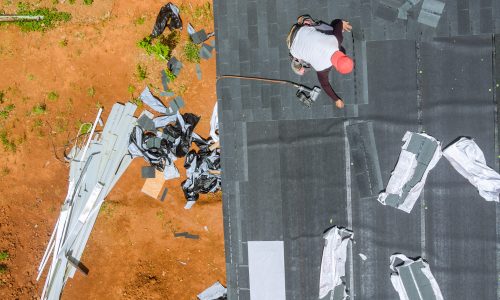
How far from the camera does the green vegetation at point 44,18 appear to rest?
1384 centimetres

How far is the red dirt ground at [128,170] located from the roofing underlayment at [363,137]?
437cm

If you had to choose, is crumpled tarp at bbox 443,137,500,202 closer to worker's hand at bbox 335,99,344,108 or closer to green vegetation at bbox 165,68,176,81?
worker's hand at bbox 335,99,344,108

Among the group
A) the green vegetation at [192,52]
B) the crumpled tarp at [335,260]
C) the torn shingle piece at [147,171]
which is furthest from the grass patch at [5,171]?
the crumpled tarp at [335,260]

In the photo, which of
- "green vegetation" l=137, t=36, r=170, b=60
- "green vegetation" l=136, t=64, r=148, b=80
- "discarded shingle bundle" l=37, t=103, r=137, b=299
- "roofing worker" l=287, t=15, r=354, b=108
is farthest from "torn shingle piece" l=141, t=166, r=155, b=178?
"roofing worker" l=287, t=15, r=354, b=108

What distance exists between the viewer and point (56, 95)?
45.7 ft

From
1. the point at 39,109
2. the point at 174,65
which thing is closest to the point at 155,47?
the point at 174,65

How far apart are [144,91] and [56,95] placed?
282 cm

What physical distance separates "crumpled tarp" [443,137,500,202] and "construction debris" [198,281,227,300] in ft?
26.3

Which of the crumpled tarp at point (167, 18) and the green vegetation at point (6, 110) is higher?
the crumpled tarp at point (167, 18)

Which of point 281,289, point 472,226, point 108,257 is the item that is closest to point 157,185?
point 108,257

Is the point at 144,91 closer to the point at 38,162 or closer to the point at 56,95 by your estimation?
the point at 56,95

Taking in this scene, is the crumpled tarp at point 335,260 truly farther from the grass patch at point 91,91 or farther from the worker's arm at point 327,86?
the grass patch at point 91,91

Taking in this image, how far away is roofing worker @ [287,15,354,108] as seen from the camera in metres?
7.92

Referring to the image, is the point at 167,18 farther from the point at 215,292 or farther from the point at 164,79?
the point at 215,292
